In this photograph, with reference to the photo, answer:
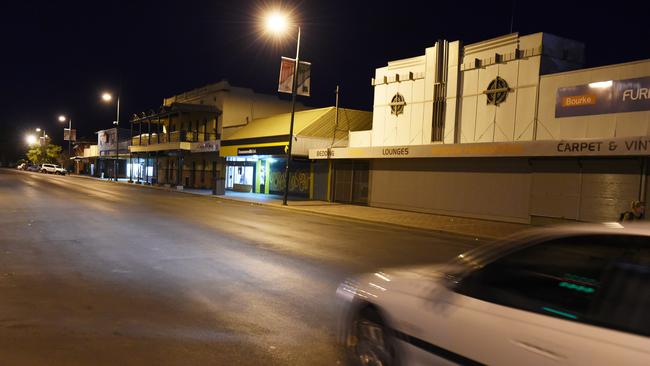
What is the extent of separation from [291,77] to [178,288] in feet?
61.5

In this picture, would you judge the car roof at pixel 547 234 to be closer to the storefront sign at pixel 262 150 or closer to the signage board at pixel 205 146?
the storefront sign at pixel 262 150

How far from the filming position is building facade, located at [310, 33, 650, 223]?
16547mm

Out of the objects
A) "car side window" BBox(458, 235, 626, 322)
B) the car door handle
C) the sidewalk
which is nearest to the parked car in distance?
the sidewalk

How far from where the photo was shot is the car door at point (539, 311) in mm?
2609

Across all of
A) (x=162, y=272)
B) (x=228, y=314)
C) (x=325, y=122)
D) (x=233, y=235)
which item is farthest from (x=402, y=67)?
(x=228, y=314)

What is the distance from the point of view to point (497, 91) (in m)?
20.4

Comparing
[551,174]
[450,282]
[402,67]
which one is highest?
[402,67]

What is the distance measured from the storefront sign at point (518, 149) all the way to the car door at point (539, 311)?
14.1 metres

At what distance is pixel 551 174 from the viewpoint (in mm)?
18500

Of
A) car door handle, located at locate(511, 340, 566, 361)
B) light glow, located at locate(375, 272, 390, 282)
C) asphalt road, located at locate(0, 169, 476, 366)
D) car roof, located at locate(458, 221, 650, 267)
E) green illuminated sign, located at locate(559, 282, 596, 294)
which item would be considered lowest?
asphalt road, located at locate(0, 169, 476, 366)

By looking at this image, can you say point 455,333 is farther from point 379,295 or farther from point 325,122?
point 325,122

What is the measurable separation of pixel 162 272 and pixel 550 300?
277 inches

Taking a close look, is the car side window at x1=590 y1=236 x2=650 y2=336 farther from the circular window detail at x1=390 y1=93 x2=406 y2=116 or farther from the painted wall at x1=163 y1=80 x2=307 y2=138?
the painted wall at x1=163 y1=80 x2=307 y2=138

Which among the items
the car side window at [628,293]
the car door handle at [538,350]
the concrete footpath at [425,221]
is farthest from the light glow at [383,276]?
the concrete footpath at [425,221]
